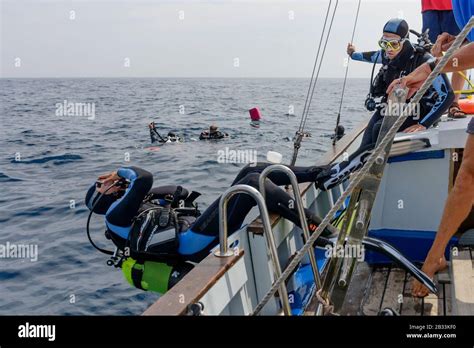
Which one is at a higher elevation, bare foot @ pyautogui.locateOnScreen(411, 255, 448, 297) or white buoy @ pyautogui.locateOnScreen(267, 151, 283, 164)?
white buoy @ pyautogui.locateOnScreen(267, 151, 283, 164)

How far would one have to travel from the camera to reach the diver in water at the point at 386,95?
446 cm

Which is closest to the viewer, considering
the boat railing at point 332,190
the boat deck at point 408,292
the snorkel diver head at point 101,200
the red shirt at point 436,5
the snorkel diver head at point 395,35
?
the boat deck at point 408,292

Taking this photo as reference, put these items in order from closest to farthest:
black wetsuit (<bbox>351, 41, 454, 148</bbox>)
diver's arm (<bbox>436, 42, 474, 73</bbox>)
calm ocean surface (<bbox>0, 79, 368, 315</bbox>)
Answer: diver's arm (<bbox>436, 42, 474, 73</bbox>)
black wetsuit (<bbox>351, 41, 454, 148</bbox>)
calm ocean surface (<bbox>0, 79, 368, 315</bbox>)

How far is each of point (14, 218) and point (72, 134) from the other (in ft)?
43.4

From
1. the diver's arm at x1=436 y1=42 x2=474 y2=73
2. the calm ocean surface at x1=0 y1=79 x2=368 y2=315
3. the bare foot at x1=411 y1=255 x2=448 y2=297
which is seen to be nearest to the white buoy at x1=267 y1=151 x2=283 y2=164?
the bare foot at x1=411 y1=255 x2=448 y2=297

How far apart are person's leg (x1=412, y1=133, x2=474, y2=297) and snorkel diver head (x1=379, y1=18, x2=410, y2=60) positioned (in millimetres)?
2431

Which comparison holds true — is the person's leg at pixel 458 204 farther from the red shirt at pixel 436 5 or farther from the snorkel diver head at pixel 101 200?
the red shirt at pixel 436 5

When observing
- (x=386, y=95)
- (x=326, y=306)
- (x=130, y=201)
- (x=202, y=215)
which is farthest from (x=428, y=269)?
(x=386, y=95)

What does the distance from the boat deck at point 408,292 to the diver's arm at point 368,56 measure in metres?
3.08

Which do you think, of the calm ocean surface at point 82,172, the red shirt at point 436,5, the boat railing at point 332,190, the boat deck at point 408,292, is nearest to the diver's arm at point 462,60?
the boat deck at point 408,292

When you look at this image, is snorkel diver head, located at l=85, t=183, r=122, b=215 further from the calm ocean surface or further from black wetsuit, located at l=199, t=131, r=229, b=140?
black wetsuit, located at l=199, t=131, r=229, b=140

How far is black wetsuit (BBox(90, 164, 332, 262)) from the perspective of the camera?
12.8 ft
